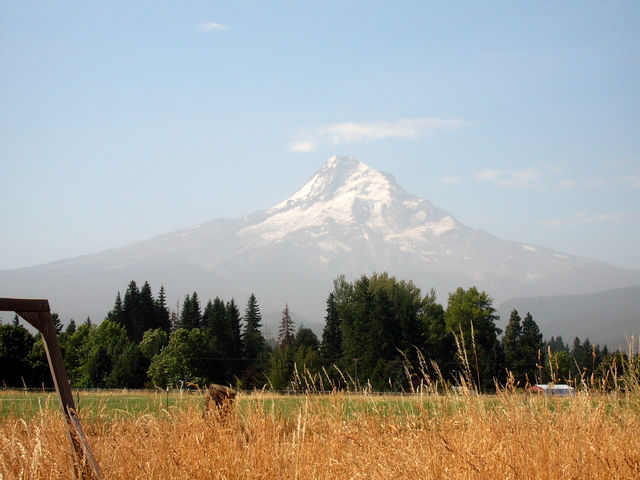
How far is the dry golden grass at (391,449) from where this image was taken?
5824 mm

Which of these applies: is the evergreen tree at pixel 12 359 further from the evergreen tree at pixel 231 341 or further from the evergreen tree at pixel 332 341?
the evergreen tree at pixel 332 341

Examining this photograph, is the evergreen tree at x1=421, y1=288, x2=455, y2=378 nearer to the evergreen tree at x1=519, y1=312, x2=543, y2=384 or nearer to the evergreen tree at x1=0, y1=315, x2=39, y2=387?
the evergreen tree at x1=519, y1=312, x2=543, y2=384

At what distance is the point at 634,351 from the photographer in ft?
27.0

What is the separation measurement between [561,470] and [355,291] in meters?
73.6

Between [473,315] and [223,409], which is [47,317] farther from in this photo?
[473,315]

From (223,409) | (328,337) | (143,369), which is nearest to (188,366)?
(143,369)

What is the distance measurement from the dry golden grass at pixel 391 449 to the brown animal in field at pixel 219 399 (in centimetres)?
94

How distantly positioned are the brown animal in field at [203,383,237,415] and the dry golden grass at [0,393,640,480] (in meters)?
0.94

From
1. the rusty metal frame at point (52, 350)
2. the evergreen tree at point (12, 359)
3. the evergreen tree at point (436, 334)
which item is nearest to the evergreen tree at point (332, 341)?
the evergreen tree at point (436, 334)

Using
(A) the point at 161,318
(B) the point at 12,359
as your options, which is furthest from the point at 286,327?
(B) the point at 12,359

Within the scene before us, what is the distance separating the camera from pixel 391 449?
649cm

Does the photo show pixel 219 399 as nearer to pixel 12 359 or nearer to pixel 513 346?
pixel 12 359

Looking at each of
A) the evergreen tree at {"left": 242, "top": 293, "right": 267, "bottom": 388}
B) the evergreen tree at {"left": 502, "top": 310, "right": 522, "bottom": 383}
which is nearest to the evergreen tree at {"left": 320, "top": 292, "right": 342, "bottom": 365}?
the evergreen tree at {"left": 242, "top": 293, "right": 267, "bottom": 388}

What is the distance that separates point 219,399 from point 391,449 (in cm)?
400
